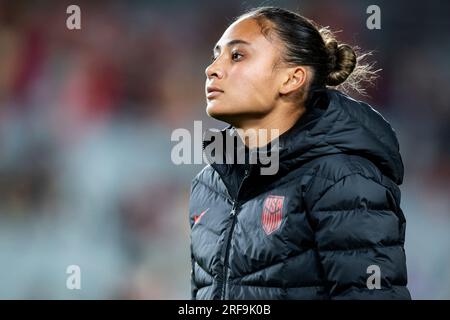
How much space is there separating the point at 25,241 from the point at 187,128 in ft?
4.60

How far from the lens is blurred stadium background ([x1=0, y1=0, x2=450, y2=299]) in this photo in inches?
175

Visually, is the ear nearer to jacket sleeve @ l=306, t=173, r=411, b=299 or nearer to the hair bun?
the hair bun

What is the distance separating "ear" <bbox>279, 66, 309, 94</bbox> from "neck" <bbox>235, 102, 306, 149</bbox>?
5cm

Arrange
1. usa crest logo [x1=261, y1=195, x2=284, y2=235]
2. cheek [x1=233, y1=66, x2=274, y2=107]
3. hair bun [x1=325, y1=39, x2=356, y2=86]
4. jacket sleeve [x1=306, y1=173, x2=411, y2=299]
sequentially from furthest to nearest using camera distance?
hair bun [x1=325, y1=39, x2=356, y2=86] < cheek [x1=233, y1=66, x2=274, y2=107] < usa crest logo [x1=261, y1=195, x2=284, y2=235] < jacket sleeve [x1=306, y1=173, x2=411, y2=299]

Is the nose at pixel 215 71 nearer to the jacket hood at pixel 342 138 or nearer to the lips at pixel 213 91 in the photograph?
the lips at pixel 213 91

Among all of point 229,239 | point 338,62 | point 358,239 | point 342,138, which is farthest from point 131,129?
point 358,239

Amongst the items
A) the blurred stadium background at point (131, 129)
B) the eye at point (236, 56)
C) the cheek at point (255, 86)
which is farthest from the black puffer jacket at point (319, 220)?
the blurred stadium background at point (131, 129)

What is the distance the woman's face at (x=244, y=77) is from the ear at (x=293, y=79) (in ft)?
0.07

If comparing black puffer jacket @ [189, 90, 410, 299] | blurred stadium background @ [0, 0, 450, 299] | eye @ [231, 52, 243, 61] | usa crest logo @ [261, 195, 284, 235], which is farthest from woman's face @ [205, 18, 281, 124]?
blurred stadium background @ [0, 0, 450, 299]

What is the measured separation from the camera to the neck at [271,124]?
1.77m

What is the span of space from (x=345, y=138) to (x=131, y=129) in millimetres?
3310

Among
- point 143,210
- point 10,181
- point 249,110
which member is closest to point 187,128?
point 143,210

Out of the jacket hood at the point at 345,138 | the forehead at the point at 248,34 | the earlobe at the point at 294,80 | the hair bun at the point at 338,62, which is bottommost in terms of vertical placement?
the jacket hood at the point at 345,138

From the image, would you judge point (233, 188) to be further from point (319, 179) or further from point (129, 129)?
point (129, 129)
